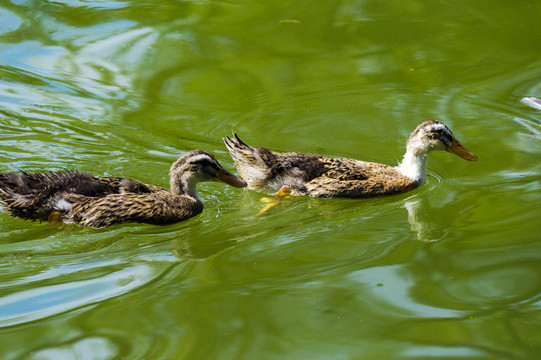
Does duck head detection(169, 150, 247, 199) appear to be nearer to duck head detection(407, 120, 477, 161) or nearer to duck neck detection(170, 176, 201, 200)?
duck neck detection(170, 176, 201, 200)

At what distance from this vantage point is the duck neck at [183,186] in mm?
7189

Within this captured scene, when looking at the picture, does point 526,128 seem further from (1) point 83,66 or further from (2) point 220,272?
(1) point 83,66

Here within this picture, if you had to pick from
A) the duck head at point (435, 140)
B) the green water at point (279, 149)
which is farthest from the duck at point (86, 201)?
the duck head at point (435, 140)

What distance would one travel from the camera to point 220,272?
5305mm

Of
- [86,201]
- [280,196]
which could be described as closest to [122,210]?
[86,201]

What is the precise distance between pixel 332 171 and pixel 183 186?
1489mm

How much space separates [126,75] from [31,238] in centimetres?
404

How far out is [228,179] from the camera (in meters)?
7.37

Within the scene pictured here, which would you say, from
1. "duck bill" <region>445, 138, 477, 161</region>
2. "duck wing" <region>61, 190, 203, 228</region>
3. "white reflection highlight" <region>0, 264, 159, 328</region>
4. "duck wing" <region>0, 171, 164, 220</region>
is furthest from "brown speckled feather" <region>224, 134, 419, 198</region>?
"white reflection highlight" <region>0, 264, 159, 328</region>

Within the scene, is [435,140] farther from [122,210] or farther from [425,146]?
[122,210]

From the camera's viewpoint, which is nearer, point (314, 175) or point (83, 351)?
point (83, 351)

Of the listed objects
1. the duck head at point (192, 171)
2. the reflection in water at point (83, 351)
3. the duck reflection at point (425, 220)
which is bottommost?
the duck reflection at point (425, 220)

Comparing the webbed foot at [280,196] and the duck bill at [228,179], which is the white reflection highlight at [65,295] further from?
the webbed foot at [280,196]

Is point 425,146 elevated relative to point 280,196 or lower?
elevated
